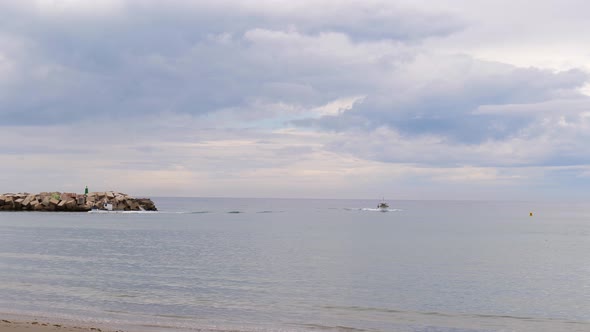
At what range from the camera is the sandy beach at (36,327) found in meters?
20.4

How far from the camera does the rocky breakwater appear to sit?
443 feet

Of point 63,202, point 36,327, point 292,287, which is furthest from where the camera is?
point 63,202

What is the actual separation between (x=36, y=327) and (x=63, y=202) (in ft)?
403

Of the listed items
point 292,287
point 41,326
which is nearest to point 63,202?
point 292,287

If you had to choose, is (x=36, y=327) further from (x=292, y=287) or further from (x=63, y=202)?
(x=63, y=202)

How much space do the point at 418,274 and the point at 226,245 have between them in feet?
90.2

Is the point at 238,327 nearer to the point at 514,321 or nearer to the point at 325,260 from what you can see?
the point at 514,321

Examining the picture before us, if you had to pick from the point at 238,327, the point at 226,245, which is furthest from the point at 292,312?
the point at 226,245

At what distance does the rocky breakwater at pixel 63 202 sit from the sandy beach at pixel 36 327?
12124 cm

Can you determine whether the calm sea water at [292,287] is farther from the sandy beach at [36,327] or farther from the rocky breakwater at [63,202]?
the rocky breakwater at [63,202]

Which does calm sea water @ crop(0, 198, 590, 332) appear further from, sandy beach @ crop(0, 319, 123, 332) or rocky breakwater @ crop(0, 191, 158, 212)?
rocky breakwater @ crop(0, 191, 158, 212)

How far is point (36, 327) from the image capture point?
68.7 ft

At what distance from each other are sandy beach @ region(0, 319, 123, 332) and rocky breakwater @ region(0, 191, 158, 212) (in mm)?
121239

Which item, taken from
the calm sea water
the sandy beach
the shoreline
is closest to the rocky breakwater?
the calm sea water
